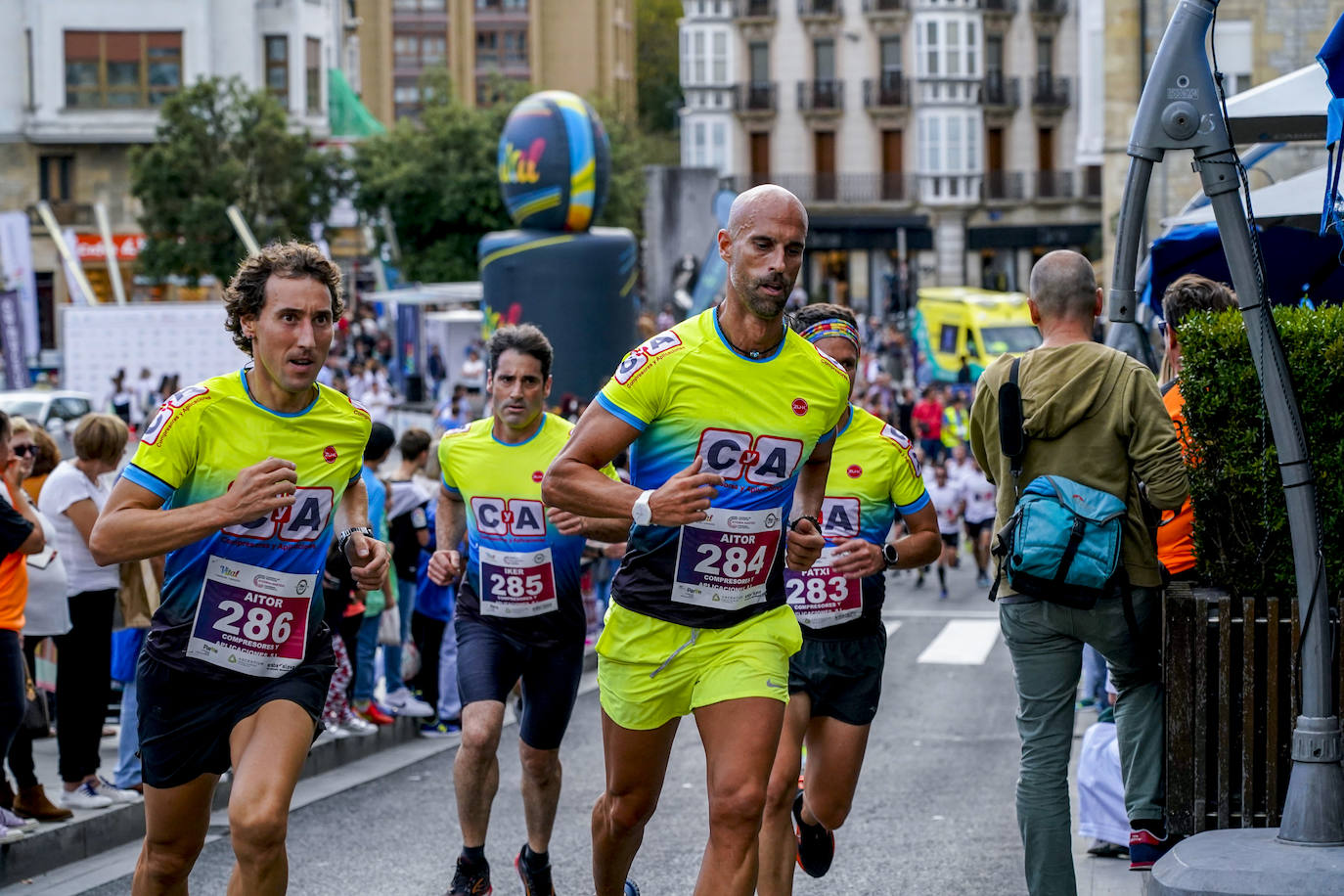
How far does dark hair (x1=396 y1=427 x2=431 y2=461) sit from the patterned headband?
228 inches

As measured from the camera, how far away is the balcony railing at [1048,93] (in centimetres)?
7744

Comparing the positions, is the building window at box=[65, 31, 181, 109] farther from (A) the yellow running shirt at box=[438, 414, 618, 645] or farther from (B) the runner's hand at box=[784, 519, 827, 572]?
(B) the runner's hand at box=[784, 519, 827, 572]

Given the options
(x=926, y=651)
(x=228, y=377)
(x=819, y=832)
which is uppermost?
(x=228, y=377)

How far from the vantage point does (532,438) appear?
7879 millimetres

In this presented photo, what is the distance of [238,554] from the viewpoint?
550 cm

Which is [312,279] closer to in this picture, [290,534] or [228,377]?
[228,377]

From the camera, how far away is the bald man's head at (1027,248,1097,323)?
20.4 ft

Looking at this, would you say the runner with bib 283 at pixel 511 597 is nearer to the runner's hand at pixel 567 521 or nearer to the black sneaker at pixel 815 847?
the black sneaker at pixel 815 847

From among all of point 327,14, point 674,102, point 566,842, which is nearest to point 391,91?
point 674,102

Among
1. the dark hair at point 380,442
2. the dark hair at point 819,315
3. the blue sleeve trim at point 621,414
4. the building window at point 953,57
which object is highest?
the building window at point 953,57

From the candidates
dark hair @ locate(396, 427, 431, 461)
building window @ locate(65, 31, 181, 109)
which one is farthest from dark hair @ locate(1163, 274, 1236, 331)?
building window @ locate(65, 31, 181, 109)

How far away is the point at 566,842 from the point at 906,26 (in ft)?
235

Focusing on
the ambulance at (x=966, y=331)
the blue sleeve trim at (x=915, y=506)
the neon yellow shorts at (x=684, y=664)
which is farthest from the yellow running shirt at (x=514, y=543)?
the ambulance at (x=966, y=331)

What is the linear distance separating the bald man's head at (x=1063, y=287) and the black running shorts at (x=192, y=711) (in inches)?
103
